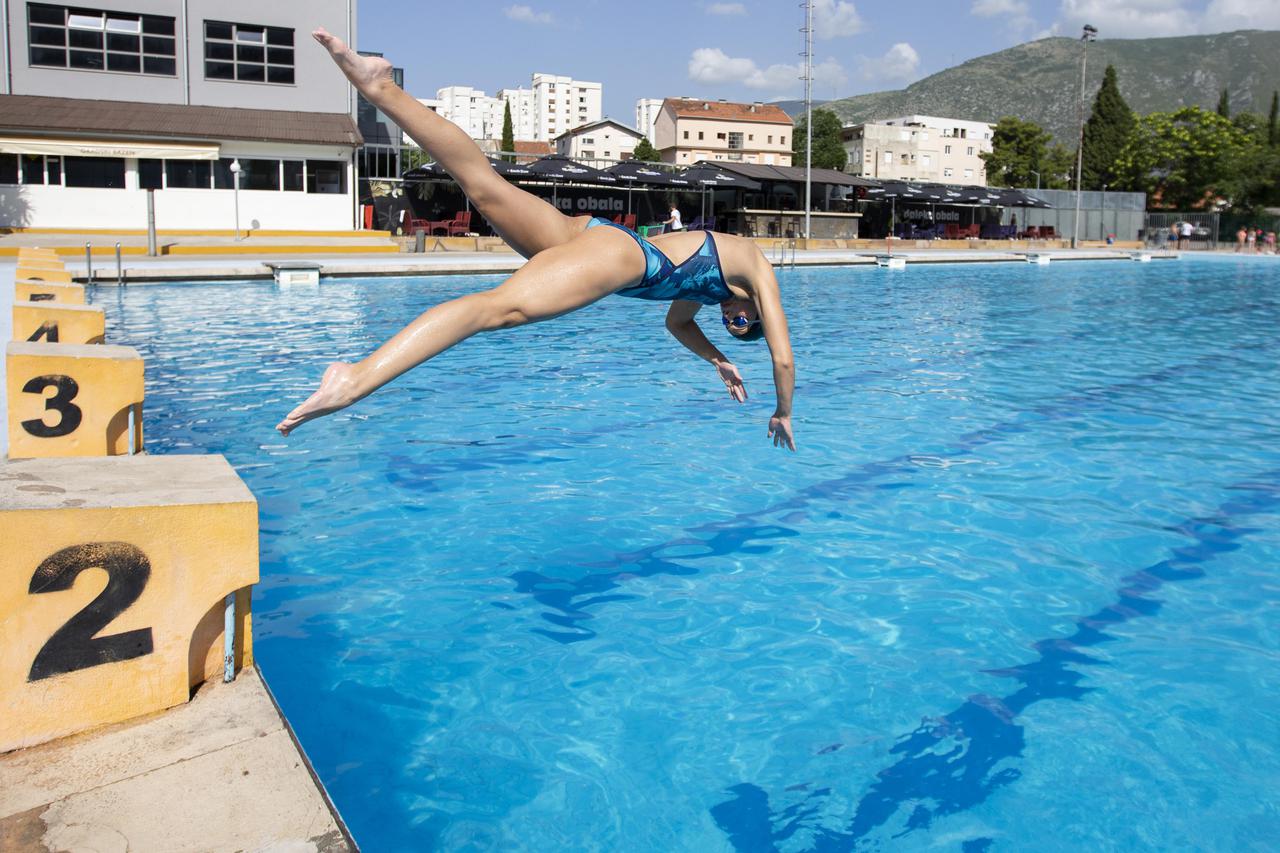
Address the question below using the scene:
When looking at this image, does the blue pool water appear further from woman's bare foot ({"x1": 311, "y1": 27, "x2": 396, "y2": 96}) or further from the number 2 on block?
woman's bare foot ({"x1": 311, "y1": 27, "x2": 396, "y2": 96})

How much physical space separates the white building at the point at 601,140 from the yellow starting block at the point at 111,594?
12598cm

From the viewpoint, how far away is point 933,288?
2344cm

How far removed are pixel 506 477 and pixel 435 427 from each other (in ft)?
6.00

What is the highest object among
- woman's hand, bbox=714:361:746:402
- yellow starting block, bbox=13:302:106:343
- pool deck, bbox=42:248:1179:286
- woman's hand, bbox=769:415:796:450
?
pool deck, bbox=42:248:1179:286

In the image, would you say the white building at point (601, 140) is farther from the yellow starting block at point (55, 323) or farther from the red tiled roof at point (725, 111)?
the yellow starting block at point (55, 323)

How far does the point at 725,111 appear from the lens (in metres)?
109

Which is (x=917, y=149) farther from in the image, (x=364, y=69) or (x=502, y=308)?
(x=502, y=308)

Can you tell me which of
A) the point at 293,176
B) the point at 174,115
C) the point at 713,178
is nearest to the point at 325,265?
the point at 293,176

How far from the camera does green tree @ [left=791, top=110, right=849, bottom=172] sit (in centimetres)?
10306

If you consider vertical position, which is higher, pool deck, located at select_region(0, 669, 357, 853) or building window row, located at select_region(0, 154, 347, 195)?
building window row, located at select_region(0, 154, 347, 195)

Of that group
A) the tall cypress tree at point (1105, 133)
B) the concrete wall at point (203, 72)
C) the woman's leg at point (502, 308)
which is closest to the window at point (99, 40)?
the concrete wall at point (203, 72)

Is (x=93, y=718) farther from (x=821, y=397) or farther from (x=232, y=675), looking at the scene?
(x=821, y=397)

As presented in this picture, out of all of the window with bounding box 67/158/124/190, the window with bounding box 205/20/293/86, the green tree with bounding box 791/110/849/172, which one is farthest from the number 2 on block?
the green tree with bounding box 791/110/849/172

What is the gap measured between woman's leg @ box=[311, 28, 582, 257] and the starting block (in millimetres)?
2314
